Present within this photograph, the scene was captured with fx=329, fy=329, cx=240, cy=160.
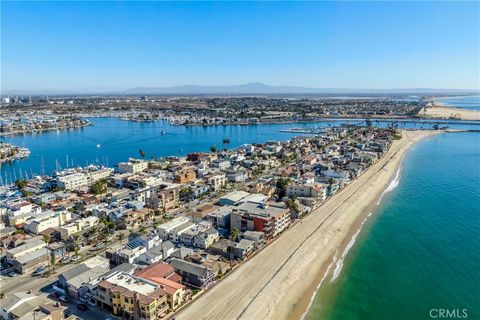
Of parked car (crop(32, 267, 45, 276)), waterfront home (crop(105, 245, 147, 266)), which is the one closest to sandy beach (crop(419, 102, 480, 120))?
waterfront home (crop(105, 245, 147, 266))

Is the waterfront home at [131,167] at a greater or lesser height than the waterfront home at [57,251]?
greater

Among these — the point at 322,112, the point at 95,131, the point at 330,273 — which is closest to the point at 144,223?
the point at 330,273

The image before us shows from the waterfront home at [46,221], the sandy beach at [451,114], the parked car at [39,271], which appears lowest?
the parked car at [39,271]

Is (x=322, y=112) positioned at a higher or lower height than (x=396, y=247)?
higher

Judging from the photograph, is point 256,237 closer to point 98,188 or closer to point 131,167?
point 98,188

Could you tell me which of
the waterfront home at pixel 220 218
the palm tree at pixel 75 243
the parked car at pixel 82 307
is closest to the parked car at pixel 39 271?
the palm tree at pixel 75 243

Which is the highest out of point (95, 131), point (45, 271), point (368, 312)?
point (95, 131)

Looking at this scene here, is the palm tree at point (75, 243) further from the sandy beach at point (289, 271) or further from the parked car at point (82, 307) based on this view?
the sandy beach at point (289, 271)

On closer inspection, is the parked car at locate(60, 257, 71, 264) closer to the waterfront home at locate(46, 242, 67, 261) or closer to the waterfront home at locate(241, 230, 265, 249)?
the waterfront home at locate(46, 242, 67, 261)

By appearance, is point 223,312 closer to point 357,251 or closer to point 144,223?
point 357,251

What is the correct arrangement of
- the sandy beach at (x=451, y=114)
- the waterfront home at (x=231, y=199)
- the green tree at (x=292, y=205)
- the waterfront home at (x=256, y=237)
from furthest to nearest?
the sandy beach at (x=451, y=114)
the waterfront home at (x=231, y=199)
the green tree at (x=292, y=205)
the waterfront home at (x=256, y=237)
